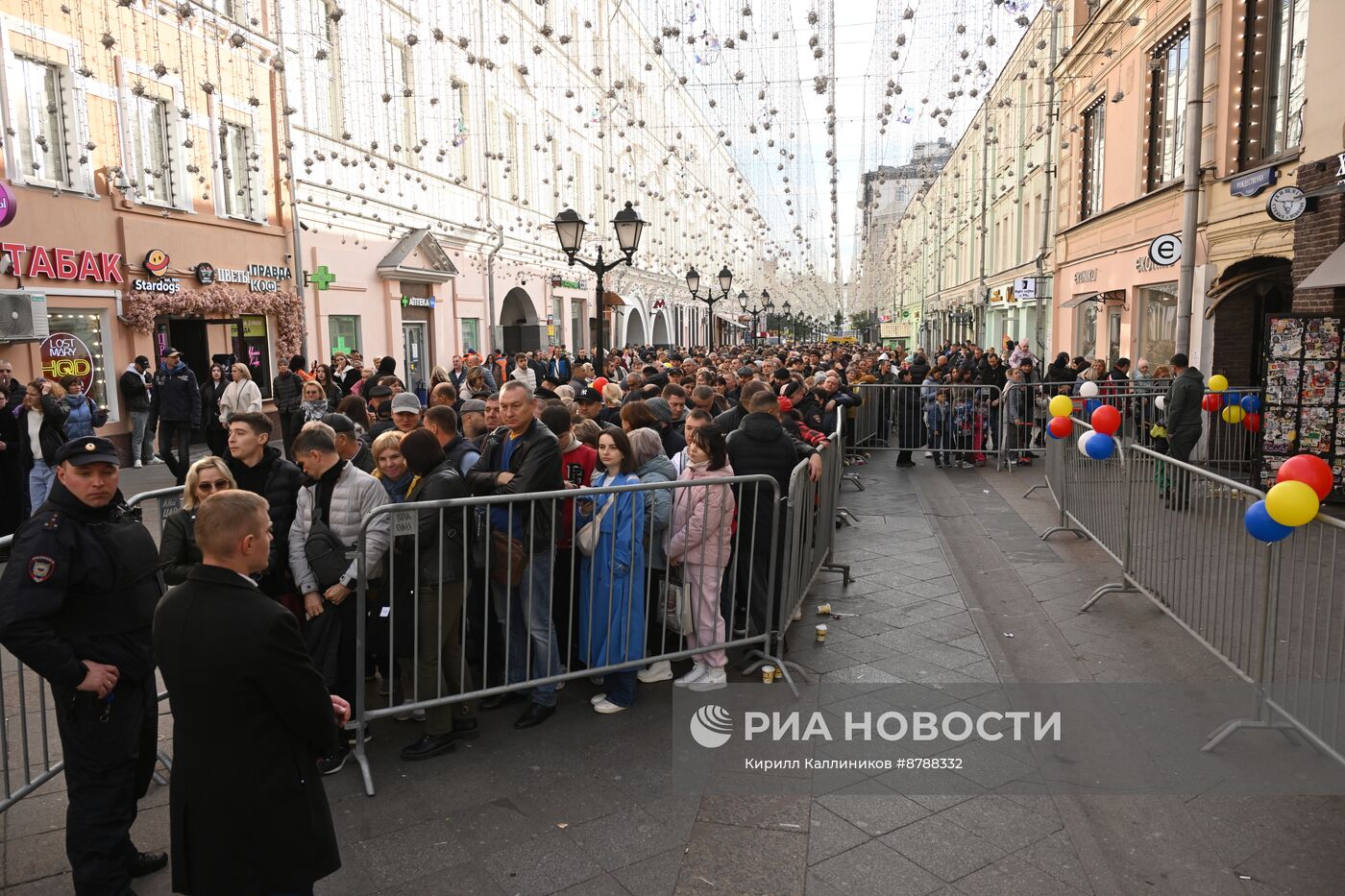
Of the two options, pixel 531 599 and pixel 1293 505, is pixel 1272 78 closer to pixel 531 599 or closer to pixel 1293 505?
pixel 1293 505

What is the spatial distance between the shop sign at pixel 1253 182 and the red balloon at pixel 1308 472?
9152 mm

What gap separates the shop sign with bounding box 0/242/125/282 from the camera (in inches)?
539

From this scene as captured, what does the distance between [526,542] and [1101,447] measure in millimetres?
5078

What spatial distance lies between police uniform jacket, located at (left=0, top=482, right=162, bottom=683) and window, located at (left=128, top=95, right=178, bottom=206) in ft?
48.8

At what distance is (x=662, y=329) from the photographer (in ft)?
172

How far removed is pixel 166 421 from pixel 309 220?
8286 mm

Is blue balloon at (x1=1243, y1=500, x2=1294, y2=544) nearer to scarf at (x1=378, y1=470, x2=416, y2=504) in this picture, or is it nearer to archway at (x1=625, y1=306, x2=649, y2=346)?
scarf at (x1=378, y1=470, x2=416, y2=504)

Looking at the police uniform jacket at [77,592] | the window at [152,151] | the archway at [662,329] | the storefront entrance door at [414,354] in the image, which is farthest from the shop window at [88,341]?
the archway at [662,329]

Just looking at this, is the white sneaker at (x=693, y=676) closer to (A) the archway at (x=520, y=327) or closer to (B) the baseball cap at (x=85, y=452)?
(B) the baseball cap at (x=85, y=452)

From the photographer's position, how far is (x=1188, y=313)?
12898 millimetres

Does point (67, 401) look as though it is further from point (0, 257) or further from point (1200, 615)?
point (1200, 615)

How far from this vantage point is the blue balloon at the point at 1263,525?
4.29 meters

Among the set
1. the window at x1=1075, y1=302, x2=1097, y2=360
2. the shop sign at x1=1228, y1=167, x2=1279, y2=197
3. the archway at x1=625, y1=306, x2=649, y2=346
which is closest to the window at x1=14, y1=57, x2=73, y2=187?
the shop sign at x1=1228, y1=167, x2=1279, y2=197

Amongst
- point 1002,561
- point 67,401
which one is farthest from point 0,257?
point 1002,561
